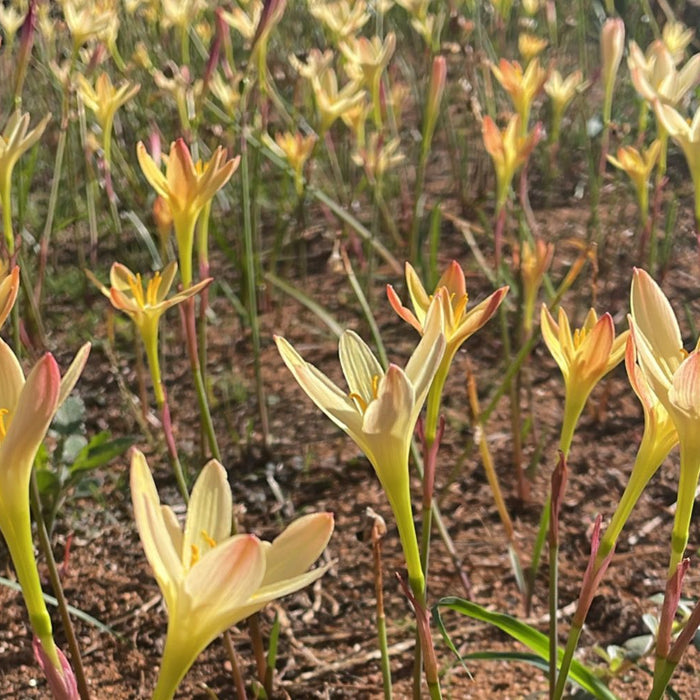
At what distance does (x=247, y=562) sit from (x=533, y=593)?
0.84 metres

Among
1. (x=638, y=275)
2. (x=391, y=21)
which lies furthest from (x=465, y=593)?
(x=391, y=21)

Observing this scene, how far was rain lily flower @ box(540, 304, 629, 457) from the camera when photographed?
66cm

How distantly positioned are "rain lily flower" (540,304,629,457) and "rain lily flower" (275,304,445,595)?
154mm

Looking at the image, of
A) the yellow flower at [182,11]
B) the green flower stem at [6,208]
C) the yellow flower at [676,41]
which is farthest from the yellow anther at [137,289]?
the yellow flower at [676,41]

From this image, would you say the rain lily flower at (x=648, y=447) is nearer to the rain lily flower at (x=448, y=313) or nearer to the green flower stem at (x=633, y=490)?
the green flower stem at (x=633, y=490)

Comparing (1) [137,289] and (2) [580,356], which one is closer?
(2) [580,356]

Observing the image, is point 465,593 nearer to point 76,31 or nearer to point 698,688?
point 698,688

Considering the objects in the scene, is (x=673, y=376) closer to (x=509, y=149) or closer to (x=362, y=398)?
(x=362, y=398)

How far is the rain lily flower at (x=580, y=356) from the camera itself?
661mm

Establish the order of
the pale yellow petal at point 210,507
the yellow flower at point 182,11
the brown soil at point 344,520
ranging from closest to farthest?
the pale yellow petal at point 210,507 → the brown soil at point 344,520 → the yellow flower at point 182,11

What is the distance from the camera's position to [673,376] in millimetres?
510

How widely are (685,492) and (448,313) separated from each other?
20cm

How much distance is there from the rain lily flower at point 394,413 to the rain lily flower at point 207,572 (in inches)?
2.8

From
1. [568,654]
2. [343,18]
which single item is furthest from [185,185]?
[343,18]
